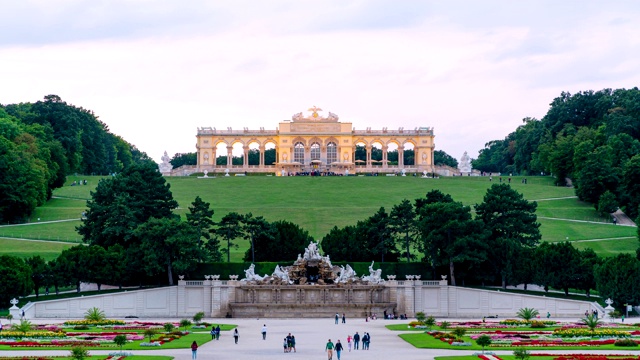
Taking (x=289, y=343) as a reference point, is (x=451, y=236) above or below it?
above

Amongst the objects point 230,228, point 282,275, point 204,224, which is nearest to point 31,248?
point 204,224

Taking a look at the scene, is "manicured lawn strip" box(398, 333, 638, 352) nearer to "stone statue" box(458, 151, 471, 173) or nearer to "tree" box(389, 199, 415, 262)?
"tree" box(389, 199, 415, 262)

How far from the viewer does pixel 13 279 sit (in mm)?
67750

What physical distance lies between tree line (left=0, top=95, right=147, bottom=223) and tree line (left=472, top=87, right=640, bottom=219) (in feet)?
145

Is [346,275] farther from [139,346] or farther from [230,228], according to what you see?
[139,346]

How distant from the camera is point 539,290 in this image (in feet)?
245

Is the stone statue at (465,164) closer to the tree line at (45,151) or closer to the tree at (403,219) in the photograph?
the tree line at (45,151)

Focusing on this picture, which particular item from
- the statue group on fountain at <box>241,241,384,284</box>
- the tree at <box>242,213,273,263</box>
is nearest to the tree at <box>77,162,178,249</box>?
the tree at <box>242,213,273,263</box>

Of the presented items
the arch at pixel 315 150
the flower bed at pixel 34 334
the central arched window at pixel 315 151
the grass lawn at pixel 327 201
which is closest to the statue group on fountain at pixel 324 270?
the grass lawn at pixel 327 201

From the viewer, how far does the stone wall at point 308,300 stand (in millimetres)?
72312

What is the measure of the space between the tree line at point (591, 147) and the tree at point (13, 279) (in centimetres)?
4620

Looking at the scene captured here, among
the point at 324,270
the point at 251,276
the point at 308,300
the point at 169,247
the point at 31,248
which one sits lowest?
the point at 308,300

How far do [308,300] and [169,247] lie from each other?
29.7 feet

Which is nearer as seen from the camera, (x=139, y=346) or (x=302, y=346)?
(x=139, y=346)
